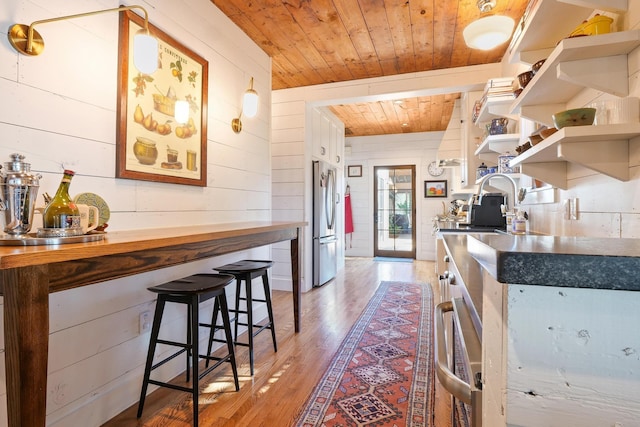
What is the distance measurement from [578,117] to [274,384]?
2033 mm

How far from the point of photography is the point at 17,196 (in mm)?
1163

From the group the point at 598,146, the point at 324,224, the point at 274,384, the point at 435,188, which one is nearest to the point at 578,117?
the point at 598,146

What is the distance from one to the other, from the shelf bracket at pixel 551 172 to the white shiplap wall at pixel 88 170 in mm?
2092

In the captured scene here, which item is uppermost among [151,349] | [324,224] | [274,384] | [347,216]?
[347,216]

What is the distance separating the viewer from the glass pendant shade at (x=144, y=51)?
153 centimetres

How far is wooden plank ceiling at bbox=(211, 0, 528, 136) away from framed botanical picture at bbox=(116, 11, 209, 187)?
29.7 inches

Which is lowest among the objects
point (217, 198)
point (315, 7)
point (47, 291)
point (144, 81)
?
point (47, 291)

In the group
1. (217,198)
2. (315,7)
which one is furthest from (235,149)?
(315,7)

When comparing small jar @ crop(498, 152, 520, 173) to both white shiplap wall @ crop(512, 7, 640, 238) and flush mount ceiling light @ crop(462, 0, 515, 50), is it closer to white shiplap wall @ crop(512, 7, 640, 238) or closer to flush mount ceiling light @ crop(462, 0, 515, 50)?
white shiplap wall @ crop(512, 7, 640, 238)

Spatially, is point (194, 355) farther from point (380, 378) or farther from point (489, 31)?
Answer: point (489, 31)

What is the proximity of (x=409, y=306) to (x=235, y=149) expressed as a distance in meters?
2.42

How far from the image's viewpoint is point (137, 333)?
1864 millimetres

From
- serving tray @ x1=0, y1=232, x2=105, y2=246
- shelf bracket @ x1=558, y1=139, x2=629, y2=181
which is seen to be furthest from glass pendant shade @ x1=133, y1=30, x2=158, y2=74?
shelf bracket @ x1=558, y1=139, x2=629, y2=181

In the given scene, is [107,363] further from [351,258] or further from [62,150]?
[351,258]
